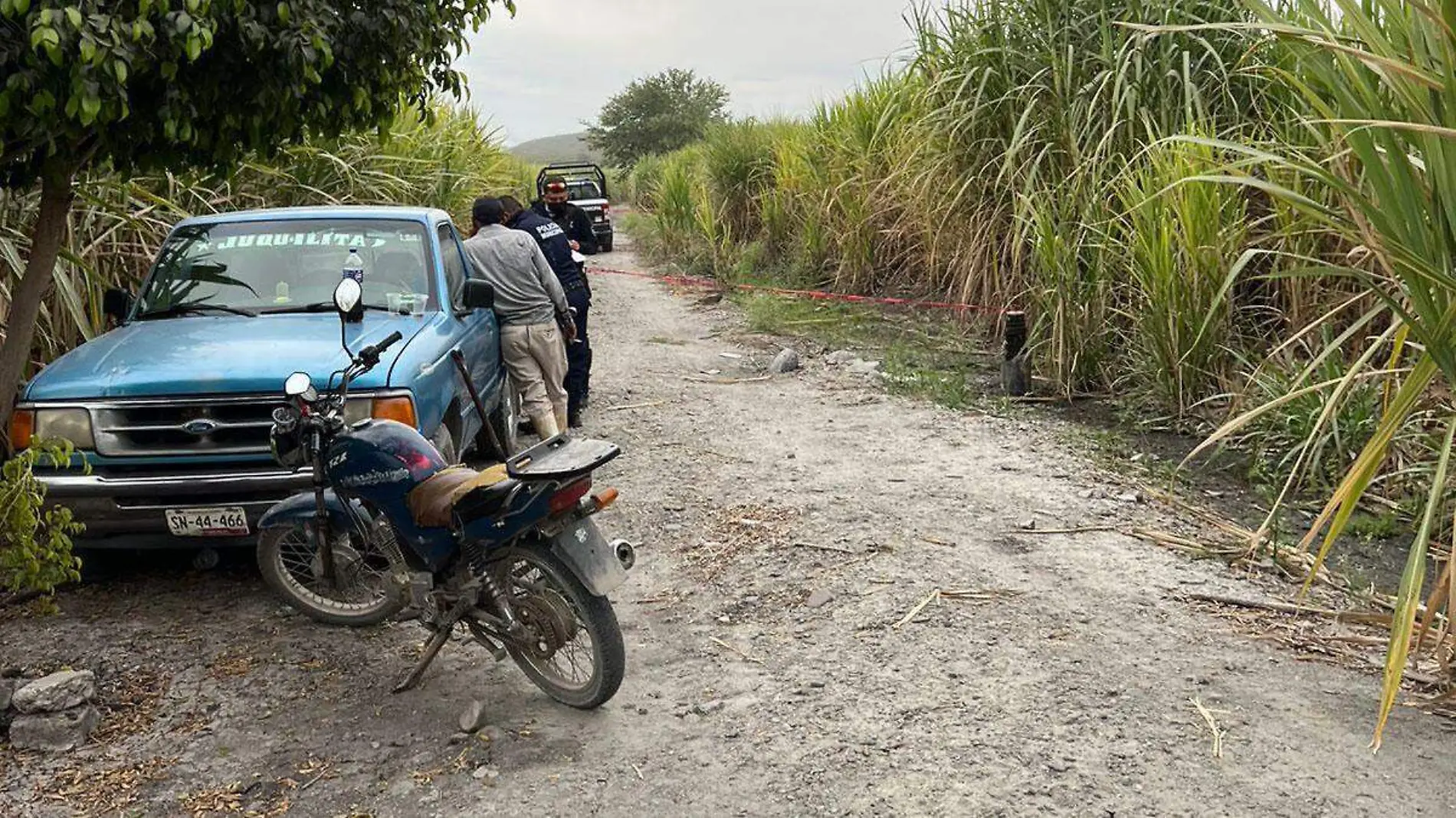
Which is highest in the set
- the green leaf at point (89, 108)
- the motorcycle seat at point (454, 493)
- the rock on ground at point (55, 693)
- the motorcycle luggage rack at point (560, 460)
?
the green leaf at point (89, 108)

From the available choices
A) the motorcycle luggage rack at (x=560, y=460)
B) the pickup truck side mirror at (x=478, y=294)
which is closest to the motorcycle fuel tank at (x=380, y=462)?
the motorcycle luggage rack at (x=560, y=460)

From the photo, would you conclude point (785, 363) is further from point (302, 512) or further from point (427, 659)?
point (427, 659)

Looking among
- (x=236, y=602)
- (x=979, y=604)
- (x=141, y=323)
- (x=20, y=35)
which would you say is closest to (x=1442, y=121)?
(x=979, y=604)

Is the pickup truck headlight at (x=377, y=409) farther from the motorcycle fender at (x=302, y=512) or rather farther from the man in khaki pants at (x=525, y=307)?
the man in khaki pants at (x=525, y=307)

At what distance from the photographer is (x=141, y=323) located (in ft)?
18.8

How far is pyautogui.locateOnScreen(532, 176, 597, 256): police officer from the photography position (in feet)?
31.4

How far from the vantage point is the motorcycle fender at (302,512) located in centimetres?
451

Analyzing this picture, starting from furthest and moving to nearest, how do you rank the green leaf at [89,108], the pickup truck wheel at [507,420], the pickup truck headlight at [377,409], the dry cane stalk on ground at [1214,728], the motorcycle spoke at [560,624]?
the pickup truck wheel at [507,420], the pickup truck headlight at [377,409], the motorcycle spoke at [560,624], the dry cane stalk on ground at [1214,728], the green leaf at [89,108]

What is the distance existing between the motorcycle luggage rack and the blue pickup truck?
3.22ft

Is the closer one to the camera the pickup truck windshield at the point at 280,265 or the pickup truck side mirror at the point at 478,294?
the pickup truck windshield at the point at 280,265

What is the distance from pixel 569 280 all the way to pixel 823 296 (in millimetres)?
5389

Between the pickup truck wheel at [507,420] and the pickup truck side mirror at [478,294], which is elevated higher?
the pickup truck side mirror at [478,294]

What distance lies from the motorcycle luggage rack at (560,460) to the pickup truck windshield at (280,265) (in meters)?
2.36

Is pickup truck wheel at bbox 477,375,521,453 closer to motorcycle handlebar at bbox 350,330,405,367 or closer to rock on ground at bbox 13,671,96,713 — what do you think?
motorcycle handlebar at bbox 350,330,405,367
